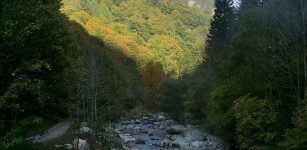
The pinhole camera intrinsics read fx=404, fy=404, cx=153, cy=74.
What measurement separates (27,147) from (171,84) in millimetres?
62691

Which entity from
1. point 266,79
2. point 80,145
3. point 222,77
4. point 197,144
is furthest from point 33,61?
point 197,144

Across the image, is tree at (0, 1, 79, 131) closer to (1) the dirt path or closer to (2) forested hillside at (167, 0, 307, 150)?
(1) the dirt path

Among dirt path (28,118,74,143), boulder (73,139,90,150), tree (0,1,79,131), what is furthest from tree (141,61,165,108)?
tree (0,1,79,131)

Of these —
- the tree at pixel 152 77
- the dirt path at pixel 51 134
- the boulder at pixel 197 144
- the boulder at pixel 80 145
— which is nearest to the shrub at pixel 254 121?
the boulder at pixel 80 145

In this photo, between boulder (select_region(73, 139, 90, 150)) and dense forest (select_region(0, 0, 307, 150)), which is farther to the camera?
boulder (select_region(73, 139, 90, 150))

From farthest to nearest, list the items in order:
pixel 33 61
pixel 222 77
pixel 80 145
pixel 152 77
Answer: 1. pixel 152 77
2. pixel 222 77
3. pixel 80 145
4. pixel 33 61

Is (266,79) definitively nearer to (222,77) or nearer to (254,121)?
(254,121)

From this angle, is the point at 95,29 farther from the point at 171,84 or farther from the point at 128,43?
the point at 171,84

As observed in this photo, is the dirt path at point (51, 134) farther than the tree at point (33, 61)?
Yes

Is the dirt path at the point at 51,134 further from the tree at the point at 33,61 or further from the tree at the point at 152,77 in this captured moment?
the tree at the point at 152,77


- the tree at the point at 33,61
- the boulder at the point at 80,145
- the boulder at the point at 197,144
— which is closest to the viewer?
the tree at the point at 33,61

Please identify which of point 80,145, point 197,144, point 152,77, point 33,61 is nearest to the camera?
A: point 33,61

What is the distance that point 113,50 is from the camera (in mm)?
150375

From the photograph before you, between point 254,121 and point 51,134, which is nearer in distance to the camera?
point 254,121
